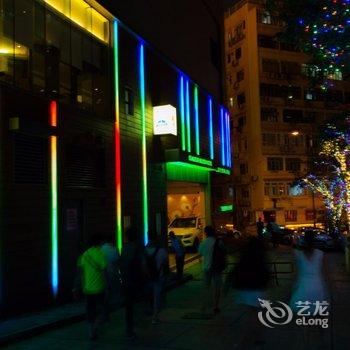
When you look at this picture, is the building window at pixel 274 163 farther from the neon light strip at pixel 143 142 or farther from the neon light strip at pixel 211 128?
the neon light strip at pixel 143 142

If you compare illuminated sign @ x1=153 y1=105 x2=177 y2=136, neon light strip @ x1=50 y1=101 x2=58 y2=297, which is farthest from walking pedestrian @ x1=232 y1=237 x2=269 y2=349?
illuminated sign @ x1=153 y1=105 x2=177 y2=136

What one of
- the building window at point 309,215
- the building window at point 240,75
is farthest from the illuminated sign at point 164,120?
the building window at point 309,215

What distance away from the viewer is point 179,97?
21000mm

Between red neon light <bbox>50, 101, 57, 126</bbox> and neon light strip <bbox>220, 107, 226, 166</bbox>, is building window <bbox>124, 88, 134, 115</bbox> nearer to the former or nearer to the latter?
red neon light <bbox>50, 101, 57, 126</bbox>

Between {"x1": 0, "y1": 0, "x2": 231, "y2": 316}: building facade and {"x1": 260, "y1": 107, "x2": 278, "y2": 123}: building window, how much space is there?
34.3 m

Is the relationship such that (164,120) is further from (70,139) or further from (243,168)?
(243,168)

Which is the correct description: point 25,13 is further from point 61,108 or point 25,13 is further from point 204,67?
point 204,67

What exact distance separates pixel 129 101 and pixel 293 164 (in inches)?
1576

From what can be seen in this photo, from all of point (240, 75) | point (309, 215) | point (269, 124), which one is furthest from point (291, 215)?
point (240, 75)

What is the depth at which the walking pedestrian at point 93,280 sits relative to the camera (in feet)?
27.5

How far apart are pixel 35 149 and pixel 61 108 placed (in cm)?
149

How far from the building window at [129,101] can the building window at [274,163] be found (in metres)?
37.4

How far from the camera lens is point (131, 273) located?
8.44 m

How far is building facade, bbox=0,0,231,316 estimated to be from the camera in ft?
35.6
